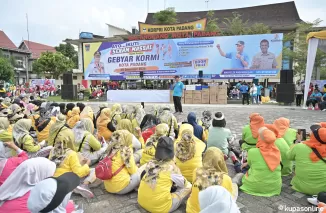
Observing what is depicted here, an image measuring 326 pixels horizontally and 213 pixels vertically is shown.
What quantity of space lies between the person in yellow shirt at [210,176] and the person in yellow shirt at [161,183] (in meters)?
0.26

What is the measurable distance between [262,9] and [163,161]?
32.1 meters

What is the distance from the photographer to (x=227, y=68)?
17781 millimetres

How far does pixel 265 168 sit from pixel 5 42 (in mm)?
45812

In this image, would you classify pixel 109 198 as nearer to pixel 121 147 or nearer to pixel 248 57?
pixel 121 147

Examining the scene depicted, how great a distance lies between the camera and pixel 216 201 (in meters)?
1.70

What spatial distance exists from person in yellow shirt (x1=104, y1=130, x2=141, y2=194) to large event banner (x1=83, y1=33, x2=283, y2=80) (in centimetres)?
1570

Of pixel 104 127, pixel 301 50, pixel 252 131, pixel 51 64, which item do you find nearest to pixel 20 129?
pixel 104 127

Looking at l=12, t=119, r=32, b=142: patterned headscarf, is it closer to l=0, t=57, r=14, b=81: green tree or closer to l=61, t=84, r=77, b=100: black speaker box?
l=61, t=84, r=77, b=100: black speaker box

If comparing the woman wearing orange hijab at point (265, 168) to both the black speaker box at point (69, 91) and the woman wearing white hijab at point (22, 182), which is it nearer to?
the woman wearing white hijab at point (22, 182)

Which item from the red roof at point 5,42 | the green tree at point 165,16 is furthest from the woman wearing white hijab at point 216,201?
the red roof at point 5,42

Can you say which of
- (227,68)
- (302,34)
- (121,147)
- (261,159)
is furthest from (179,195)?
(302,34)

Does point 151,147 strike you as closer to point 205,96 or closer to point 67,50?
point 205,96

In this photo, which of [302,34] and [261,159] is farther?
[302,34]

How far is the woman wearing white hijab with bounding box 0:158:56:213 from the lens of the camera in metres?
2.23
